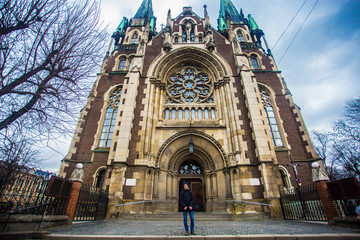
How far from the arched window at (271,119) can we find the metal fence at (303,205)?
229 inches

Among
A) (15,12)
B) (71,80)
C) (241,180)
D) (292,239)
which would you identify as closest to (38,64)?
(71,80)

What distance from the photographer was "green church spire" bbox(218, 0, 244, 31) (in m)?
24.6

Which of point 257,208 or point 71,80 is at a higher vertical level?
point 71,80

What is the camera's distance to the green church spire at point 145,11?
26.4m

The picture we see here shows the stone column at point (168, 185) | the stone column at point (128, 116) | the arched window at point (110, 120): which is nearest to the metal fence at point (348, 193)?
the stone column at point (168, 185)

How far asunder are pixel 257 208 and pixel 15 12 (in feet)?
44.0

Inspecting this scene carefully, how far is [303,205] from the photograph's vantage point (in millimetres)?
7594

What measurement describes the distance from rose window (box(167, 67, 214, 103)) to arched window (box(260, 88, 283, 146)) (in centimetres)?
527

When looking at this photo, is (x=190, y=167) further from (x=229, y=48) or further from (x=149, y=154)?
(x=229, y=48)

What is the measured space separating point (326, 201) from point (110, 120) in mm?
14879

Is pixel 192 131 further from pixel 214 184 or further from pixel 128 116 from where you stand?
pixel 128 116

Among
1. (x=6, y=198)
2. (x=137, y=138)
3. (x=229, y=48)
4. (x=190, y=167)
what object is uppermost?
(x=229, y=48)

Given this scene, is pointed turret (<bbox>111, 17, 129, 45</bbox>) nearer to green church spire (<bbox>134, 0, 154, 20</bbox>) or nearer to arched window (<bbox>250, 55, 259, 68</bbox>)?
green church spire (<bbox>134, 0, 154, 20</bbox>)

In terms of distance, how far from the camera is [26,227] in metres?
4.51
